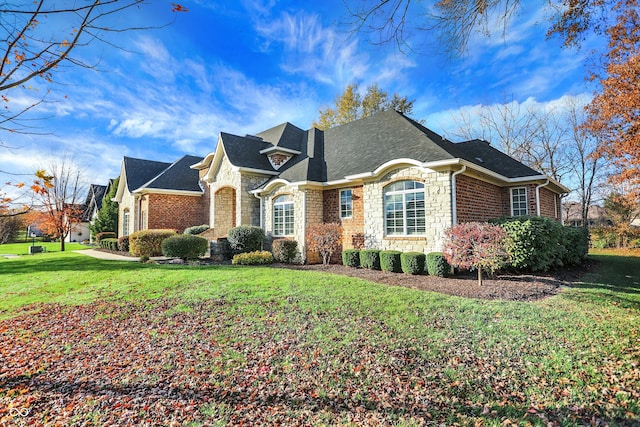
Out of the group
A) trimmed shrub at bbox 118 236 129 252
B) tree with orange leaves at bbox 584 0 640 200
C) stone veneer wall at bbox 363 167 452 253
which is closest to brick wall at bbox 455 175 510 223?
stone veneer wall at bbox 363 167 452 253

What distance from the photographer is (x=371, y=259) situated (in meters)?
11.0

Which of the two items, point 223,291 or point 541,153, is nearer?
point 223,291

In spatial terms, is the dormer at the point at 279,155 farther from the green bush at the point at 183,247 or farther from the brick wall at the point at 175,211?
the brick wall at the point at 175,211

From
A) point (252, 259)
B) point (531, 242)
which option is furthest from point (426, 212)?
point (252, 259)

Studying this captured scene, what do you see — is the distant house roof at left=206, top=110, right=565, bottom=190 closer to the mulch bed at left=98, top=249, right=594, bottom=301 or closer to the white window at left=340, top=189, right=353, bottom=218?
the white window at left=340, top=189, right=353, bottom=218

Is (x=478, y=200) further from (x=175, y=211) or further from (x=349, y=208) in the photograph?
(x=175, y=211)

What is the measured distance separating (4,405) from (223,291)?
428cm

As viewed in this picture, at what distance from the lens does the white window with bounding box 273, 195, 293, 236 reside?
14.3 meters

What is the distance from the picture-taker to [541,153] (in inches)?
1064

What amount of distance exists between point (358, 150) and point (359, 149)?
0.27 ft

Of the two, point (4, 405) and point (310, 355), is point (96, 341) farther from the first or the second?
point (310, 355)

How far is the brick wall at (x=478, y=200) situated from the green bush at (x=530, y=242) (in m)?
1.32

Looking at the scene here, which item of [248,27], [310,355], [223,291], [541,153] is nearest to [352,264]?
[223,291]

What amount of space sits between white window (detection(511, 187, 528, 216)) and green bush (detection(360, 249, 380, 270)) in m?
7.05
